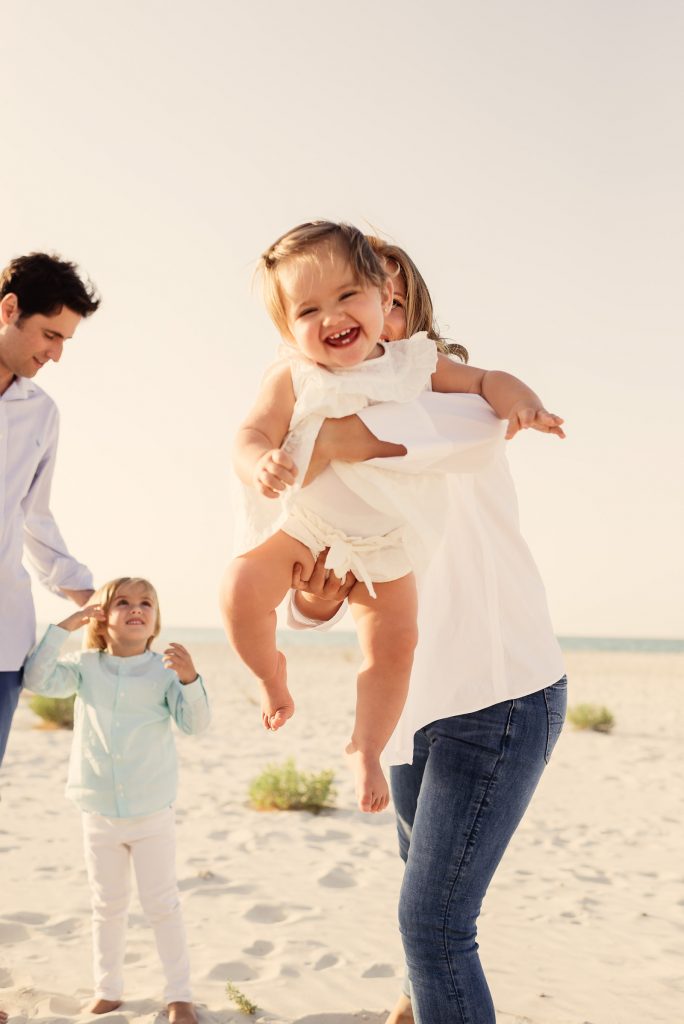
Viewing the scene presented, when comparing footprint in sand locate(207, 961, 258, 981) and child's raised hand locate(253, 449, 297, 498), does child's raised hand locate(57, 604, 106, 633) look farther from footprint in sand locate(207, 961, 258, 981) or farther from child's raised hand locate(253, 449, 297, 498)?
footprint in sand locate(207, 961, 258, 981)

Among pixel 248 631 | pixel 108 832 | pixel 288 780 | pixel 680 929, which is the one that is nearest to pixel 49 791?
pixel 288 780

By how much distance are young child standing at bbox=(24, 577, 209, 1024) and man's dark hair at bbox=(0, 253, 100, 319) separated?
1348mm

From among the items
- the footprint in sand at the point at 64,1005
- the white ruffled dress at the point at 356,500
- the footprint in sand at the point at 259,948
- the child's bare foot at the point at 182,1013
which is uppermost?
the white ruffled dress at the point at 356,500

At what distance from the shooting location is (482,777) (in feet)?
7.69

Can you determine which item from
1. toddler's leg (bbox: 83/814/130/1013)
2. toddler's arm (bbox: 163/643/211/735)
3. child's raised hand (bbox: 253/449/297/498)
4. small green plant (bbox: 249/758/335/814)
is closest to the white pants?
toddler's leg (bbox: 83/814/130/1013)

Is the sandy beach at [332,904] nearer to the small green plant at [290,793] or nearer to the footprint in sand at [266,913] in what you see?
the footprint in sand at [266,913]

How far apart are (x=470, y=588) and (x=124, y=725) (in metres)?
2.30

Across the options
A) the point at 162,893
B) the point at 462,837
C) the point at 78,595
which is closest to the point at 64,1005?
the point at 162,893

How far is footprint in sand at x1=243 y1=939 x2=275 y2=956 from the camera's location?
4.79 m

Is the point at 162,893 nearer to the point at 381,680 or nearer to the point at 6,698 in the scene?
the point at 6,698

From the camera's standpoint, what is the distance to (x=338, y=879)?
20.4 ft

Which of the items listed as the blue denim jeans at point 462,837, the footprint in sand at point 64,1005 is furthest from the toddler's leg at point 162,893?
the blue denim jeans at point 462,837

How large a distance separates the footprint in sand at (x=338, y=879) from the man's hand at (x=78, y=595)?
3.31 m

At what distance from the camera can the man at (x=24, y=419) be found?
3275 millimetres
